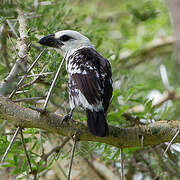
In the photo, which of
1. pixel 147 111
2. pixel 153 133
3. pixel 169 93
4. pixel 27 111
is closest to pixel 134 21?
pixel 169 93

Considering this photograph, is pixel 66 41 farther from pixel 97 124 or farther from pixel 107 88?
pixel 97 124

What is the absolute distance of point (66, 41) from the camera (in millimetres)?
2807

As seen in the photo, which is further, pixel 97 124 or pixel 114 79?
pixel 114 79

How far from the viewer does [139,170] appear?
120 inches

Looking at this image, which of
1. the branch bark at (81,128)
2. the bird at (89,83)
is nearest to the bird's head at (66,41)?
the bird at (89,83)

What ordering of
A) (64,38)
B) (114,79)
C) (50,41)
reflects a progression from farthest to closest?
(114,79) < (64,38) < (50,41)

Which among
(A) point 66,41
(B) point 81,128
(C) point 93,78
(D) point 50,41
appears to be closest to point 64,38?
(A) point 66,41

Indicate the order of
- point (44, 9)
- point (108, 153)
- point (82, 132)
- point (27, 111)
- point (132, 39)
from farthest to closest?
1. point (132, 39)
2. point (44, 9)
3. point (108, 153)
4. point (82, 132)
5. point (27, 111)

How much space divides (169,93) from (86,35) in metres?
1.81

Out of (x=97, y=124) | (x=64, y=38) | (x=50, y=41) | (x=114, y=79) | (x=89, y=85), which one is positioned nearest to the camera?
A: (x=97, y=124)

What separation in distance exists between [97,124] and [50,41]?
0.97 m

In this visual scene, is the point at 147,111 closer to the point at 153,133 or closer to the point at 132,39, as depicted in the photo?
the point at 153,133

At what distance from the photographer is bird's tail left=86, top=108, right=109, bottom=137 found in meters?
1.89

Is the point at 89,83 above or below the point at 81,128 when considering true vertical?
above
